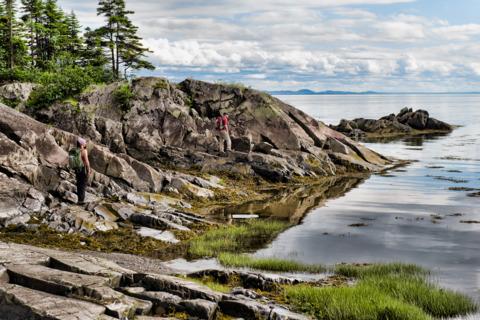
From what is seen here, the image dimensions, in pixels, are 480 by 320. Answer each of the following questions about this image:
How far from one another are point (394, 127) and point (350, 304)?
79.8 m

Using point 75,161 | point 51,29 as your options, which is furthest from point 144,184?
point 51,29

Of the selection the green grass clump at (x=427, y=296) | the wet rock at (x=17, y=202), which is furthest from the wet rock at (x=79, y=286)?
the wet rock at (x=17, y=202)

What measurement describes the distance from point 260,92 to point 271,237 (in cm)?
2368

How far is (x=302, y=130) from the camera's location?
44.1 m

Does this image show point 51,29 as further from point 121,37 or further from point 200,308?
point 200,308

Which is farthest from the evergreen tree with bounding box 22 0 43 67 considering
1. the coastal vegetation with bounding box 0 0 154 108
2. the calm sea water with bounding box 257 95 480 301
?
the calm sea water with bounding box 257 95 480 301

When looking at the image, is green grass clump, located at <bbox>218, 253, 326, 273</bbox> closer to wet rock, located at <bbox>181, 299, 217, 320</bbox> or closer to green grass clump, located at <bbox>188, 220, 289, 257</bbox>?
green grass clump, located at <bbox>188, 220, 289, 257</bbox>

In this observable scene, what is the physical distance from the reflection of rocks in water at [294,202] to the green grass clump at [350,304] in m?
11.7

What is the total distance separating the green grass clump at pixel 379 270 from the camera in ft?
52.0

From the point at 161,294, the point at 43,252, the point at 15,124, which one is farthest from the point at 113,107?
the point at 161,294

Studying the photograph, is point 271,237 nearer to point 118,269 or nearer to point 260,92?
point 118,269

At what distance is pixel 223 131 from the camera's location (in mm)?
37344

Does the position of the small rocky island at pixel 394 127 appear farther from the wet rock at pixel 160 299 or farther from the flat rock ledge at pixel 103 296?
the wet rock at pixel 160 299

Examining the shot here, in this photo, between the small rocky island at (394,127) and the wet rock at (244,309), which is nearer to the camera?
the wet rock at (244,309)
